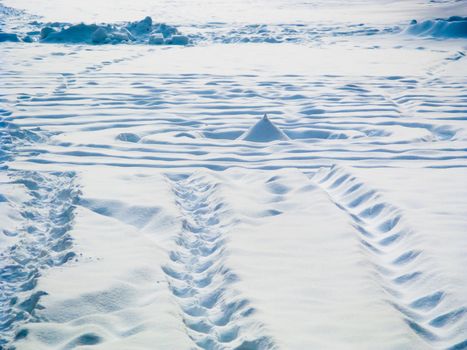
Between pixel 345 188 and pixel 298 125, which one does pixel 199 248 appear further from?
pixel 298 125

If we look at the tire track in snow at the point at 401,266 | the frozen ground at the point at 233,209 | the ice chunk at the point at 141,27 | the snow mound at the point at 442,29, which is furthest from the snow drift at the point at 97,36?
the tire track in snow at the point at 401,266

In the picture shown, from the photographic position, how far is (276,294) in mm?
2580

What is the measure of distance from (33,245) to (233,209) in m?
1.13

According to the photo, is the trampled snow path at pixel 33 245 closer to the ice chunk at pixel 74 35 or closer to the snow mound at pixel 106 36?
the snow mound at pixel 106 36

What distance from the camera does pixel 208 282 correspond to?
9.04 feet

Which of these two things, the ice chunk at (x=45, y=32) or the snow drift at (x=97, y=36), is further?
the ice chunk at (x=45, y=32)

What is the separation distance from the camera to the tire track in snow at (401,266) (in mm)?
2324

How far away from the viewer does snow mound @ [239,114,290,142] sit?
→ 16.2 ft

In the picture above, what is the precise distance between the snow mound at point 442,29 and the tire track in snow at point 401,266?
28.4 feet

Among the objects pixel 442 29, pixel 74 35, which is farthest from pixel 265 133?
pixel 442 29

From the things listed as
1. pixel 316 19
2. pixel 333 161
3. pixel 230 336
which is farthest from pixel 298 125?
pixel 316 19

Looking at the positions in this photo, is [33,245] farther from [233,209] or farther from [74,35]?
[74,35]

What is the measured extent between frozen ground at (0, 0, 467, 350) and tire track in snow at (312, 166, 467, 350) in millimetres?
10

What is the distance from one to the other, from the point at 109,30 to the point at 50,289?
1054 centimetres
